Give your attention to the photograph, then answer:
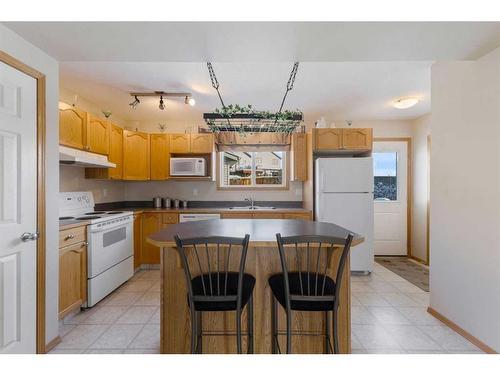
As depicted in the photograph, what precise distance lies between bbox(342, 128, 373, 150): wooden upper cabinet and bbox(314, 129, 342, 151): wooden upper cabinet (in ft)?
0.24

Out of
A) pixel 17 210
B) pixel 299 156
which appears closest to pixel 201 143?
pixel 299 156

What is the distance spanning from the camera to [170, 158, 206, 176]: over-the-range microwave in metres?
4.14

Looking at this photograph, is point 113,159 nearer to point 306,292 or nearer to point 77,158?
point 77,158

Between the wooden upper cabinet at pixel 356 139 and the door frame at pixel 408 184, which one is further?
the door frame at pixel 408 184

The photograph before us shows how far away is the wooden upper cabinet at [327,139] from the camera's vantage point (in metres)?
3.90

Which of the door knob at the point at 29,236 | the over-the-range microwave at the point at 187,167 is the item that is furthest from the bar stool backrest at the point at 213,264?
the over-the-range microwave at the point at 187,167

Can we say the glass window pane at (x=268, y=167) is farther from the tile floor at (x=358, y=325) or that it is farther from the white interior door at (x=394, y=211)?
the tile floor at (x=358, y=325)

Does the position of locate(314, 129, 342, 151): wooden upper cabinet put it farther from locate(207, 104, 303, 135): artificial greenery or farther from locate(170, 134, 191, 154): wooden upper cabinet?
locate(170, 134, 191, 154): wooden upper cabinet

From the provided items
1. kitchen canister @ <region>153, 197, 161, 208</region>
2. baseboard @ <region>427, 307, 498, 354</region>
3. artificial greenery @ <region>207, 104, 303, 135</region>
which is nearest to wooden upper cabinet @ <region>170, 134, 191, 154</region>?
kitchen canister @ <region>153, 197, 161, 208</region>

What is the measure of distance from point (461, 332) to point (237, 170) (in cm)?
360

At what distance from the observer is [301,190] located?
4574mm

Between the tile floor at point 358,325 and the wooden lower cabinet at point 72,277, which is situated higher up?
the wooden lower cabinet at point 72,277

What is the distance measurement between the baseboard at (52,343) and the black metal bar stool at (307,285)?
1.72 metres

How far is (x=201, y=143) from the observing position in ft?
13.9
